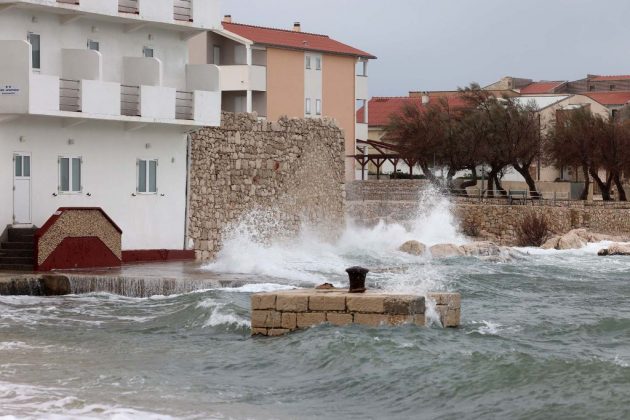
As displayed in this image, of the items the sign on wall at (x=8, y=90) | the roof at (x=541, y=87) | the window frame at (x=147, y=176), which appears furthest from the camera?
the roof at (x=541, y=87)

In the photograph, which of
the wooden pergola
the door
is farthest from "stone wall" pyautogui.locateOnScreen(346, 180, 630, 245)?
the door

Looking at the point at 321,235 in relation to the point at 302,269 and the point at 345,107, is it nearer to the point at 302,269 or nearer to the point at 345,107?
the point at 302,269

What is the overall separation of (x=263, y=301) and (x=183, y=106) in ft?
39.1

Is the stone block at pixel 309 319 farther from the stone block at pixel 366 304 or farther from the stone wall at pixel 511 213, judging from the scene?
the stone wall at pixel 511 213

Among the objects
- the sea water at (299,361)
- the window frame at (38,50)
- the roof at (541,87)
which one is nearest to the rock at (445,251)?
the sea water at (299,361)

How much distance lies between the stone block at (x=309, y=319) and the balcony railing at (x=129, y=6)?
11943 millimetres

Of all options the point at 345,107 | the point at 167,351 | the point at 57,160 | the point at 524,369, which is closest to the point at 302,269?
the point at 57,160

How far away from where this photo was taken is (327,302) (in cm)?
1891

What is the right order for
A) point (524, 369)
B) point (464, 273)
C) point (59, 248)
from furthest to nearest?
1. point (464, 273)
2. point (59, 248)
3. point (524, 369)

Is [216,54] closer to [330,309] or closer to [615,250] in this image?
[615,250]

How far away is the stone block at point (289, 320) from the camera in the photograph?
19094 mm

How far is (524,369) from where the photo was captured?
53.8 feet

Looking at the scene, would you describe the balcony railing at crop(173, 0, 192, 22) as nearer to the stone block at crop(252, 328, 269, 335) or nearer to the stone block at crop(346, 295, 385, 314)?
the stone block at crop(252, 328, 269, 335)

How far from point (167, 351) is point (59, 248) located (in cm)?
854
